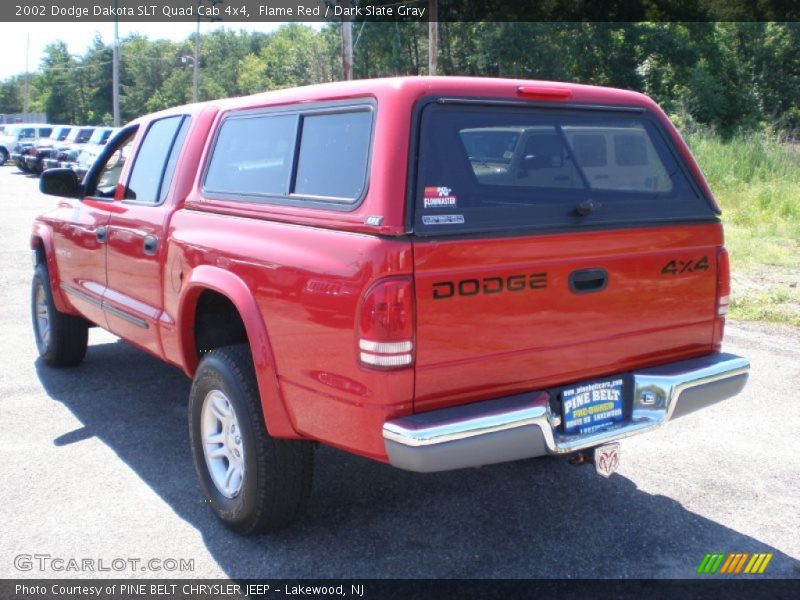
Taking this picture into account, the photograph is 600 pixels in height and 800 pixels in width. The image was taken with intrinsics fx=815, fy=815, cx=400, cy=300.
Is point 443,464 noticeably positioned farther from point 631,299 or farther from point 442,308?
point 631,299

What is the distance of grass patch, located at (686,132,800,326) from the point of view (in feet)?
27.9

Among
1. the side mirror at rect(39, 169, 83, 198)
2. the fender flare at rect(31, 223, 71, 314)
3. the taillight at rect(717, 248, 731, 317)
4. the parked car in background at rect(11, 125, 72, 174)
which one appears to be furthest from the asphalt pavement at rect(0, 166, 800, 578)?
the parked car in background at rect(11, 125, 72, 174)

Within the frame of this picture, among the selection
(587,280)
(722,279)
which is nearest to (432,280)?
(587,280)

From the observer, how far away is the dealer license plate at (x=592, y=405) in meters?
3.38

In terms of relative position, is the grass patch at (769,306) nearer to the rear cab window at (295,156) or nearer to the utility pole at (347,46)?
the rear cab window at (295,156)

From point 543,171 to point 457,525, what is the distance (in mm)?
1740

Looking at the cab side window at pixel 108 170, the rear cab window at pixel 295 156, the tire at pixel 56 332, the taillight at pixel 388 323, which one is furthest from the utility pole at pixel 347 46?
the taillight at pixel 388 323

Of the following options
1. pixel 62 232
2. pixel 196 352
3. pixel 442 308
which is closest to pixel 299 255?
pixel 442 308

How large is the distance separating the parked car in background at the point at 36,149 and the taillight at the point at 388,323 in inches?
1129

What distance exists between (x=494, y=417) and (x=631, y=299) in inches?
36.7

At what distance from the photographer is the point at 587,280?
3.41 meters

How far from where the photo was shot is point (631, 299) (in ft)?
11.6

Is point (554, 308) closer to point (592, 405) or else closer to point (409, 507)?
point (592, 405)

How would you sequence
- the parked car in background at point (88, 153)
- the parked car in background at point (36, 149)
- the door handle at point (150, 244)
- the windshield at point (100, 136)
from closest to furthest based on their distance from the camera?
1. the door handle at point (150, 244)
2. the parked car in background at point (88, 153)
3. the windshield at point (100, 136)
4. the parked car in background at point (36, 149)
